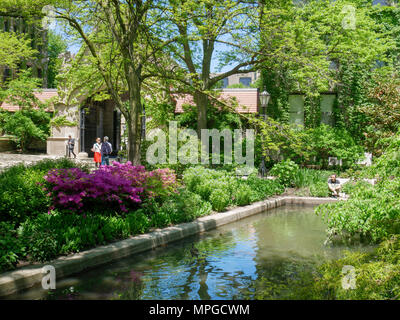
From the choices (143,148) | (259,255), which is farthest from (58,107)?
(259,255)

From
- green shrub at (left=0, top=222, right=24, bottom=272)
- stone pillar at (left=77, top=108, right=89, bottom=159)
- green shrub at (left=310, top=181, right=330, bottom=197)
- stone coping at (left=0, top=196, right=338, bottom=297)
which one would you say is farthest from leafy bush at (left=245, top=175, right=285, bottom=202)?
stone pillar at (left=77, top=108, right=89, bottom=159)

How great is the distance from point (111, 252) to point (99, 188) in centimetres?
197

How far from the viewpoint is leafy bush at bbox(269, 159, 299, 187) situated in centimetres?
1686

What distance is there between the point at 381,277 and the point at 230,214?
23.2 ft

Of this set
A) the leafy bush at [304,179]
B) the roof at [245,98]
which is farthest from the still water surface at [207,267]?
the roof at [245,98]

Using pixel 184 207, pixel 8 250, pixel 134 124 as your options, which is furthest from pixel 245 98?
pixel 8 250

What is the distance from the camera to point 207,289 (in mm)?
5613

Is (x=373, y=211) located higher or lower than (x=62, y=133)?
lower

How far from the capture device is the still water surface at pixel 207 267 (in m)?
5.45

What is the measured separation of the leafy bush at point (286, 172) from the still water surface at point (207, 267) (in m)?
6.56

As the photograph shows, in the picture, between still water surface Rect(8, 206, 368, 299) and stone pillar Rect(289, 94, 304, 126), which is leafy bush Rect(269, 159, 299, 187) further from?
stone pillar Rect(289, 94, 304, 126)

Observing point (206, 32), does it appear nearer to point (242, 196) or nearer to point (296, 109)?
point (242, 196)

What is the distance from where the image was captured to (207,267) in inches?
267
